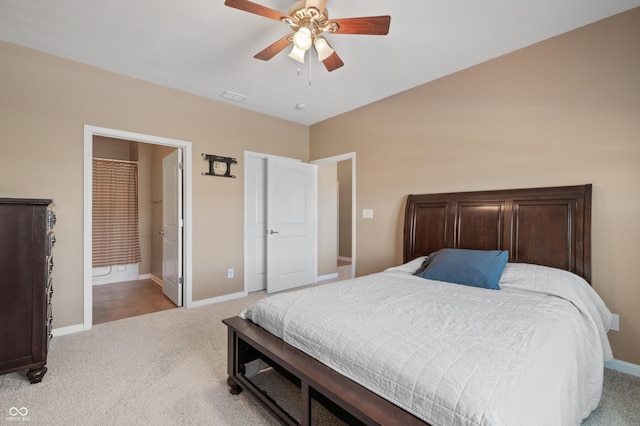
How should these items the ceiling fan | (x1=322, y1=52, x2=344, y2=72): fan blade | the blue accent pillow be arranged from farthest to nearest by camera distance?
(x1=322, y1=52, x2=344, y2=72): fan blade → the blue accent pillow → the ceiling fan

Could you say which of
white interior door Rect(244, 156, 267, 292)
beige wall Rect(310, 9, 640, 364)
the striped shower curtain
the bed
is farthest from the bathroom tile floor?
beige wall Rect(310, 9, 640, 364)

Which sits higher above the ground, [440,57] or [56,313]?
[440,57]

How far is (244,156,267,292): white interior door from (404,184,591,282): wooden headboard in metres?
2.16

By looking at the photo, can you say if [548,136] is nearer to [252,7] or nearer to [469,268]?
[469,268]

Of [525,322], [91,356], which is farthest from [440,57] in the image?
[91,356]

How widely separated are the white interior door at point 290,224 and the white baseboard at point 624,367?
11.3ft

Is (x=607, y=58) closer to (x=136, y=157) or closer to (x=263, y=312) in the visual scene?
(x=263, y=312)

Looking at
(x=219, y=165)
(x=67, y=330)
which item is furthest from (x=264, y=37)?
(x=67, y=330)

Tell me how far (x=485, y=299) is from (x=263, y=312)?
1.39 m

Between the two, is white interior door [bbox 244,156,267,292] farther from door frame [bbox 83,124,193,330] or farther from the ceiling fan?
the ceiling fan

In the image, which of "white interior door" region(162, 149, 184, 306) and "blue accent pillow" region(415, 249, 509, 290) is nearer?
"blue accent pillow" region(415, 249, 509, 290)

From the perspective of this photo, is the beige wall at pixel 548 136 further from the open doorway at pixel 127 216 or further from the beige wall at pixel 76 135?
the open doorway at pixel 127 216

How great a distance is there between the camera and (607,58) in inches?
87.4
